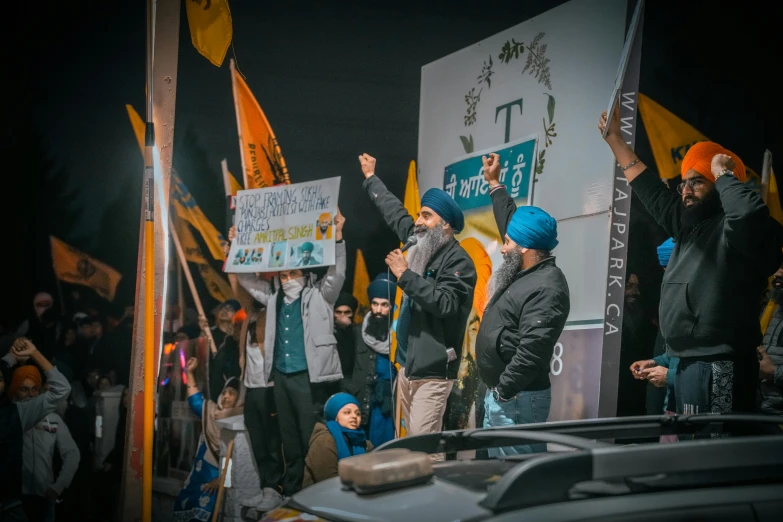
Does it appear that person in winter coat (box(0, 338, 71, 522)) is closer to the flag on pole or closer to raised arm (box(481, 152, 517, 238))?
the flag on pole

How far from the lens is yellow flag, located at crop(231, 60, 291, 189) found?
5.20 metres

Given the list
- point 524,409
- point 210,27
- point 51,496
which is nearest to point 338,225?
point 210,27

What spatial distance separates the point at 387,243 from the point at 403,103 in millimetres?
948

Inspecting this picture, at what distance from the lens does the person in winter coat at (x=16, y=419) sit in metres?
4.71

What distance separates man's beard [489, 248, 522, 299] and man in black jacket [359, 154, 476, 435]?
0.39 meters

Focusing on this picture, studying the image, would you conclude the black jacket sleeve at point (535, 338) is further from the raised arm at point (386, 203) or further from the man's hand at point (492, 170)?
the raised arm at point (386, 203)

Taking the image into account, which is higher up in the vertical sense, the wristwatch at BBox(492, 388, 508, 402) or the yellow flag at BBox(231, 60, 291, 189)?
the yellow flag at BBox(231, 60, 291, 189)

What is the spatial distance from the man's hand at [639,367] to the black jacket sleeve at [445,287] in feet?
3.61

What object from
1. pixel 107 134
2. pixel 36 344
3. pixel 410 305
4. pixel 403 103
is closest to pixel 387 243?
pixel 410 305

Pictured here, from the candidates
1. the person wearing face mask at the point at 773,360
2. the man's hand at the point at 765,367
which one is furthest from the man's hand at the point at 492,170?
the man's hand at the point at 765,367

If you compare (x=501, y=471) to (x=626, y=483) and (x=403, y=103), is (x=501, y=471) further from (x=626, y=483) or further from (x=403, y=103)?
(x=403, y=103)

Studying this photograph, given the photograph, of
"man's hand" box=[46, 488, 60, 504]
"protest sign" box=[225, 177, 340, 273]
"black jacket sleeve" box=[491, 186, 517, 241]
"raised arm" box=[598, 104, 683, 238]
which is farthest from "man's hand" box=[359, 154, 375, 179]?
"man's hand" box=[46, 488, 60, 504]

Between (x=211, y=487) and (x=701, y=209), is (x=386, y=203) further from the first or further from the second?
(x=211, y=487)

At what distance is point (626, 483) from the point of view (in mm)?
1672
